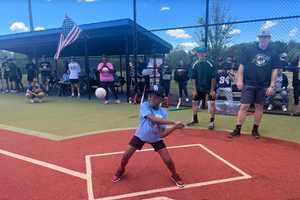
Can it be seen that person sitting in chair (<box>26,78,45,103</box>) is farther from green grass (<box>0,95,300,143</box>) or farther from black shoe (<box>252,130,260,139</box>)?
black shoe (<box>252,130,260,139</box>)

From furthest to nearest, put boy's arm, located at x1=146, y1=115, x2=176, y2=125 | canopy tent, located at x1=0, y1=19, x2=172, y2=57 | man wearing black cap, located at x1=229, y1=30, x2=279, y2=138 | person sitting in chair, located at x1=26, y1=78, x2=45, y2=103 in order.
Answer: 1. person sitting in chair, located at x1=26, y1=78, x2=45, y2=103
2. canopy tent, located at x1=0, y1=19, x2=172, y2=57
3. man wearing black cap, located at x1=229, y1=30, x2=279, y2=138
4. boy's arm, located at x1=146, y1=115, x2=176, y2=125

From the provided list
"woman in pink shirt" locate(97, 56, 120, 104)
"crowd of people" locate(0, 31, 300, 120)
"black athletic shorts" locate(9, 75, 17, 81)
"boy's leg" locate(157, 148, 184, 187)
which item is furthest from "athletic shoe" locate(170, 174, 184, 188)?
"black athletic shorts" locate(9, 75, 17, 81)

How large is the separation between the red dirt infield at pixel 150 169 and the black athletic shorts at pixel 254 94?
2.72 feet

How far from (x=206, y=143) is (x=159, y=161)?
4.73ft

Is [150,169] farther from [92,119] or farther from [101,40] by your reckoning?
[101,40]

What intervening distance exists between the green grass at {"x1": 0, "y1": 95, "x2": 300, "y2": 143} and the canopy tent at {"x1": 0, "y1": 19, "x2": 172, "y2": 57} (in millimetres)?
3246

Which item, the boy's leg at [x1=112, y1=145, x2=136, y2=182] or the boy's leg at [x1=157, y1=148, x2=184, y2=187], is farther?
the boy's leg at [x1=112, y1=145, x2=136, y2=182]

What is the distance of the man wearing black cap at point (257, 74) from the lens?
6.61 meters

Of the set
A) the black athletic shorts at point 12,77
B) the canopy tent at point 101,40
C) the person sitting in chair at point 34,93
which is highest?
the canopy tent at point 101,40

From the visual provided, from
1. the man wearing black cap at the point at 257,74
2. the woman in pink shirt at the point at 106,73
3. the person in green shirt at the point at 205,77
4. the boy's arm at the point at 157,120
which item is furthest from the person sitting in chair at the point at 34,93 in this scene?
the boy's arm at the point at 157,120

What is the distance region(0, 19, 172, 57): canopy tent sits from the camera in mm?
13102

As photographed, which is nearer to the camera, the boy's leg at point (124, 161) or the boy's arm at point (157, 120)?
the boy's arm at point (157, 120)

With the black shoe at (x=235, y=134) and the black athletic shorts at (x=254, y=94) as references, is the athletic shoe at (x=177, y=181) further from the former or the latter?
the black athletic shorts at (x=254, y=94)

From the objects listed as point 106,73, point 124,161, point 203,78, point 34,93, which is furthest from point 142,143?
point 34,93
